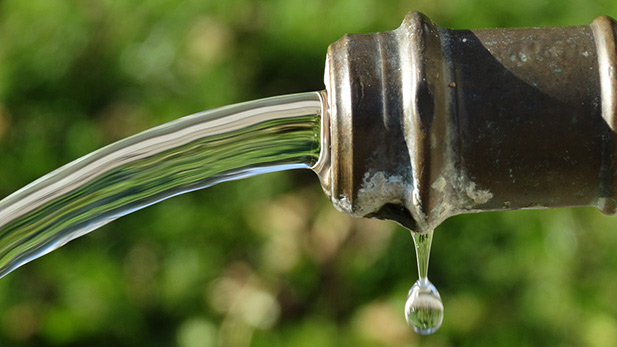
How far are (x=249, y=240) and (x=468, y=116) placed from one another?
111 cm

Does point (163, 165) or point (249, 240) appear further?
point (249, 240)

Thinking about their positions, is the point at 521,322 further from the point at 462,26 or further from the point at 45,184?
the point at 45,184

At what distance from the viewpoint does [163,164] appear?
0.77m

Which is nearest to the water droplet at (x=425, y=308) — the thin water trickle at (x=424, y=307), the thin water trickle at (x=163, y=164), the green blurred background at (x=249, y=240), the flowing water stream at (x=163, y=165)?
the thin water trickle at (x=424, y=307)

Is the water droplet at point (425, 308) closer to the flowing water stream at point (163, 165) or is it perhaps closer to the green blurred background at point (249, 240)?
the flowing water stream at point (163, 165)

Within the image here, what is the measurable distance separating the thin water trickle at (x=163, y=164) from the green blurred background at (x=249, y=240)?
0.87m

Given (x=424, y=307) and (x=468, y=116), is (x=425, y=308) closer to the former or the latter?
(x=424, y=307)

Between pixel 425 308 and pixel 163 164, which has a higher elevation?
pixel 163 164

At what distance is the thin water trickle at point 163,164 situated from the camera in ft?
2.40

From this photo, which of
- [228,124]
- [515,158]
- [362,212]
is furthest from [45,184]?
[515,158]

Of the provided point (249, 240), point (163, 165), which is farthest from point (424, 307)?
point (249, 240)

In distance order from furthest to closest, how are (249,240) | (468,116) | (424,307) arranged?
1. (249,240)
2. (424,307)
3. (468,116)

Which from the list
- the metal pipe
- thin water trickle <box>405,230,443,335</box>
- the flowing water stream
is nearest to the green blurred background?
thin water trickle <box>405,230,443,335</box>

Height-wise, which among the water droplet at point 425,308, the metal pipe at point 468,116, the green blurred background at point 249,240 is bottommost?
the water droplet at point 425,308
